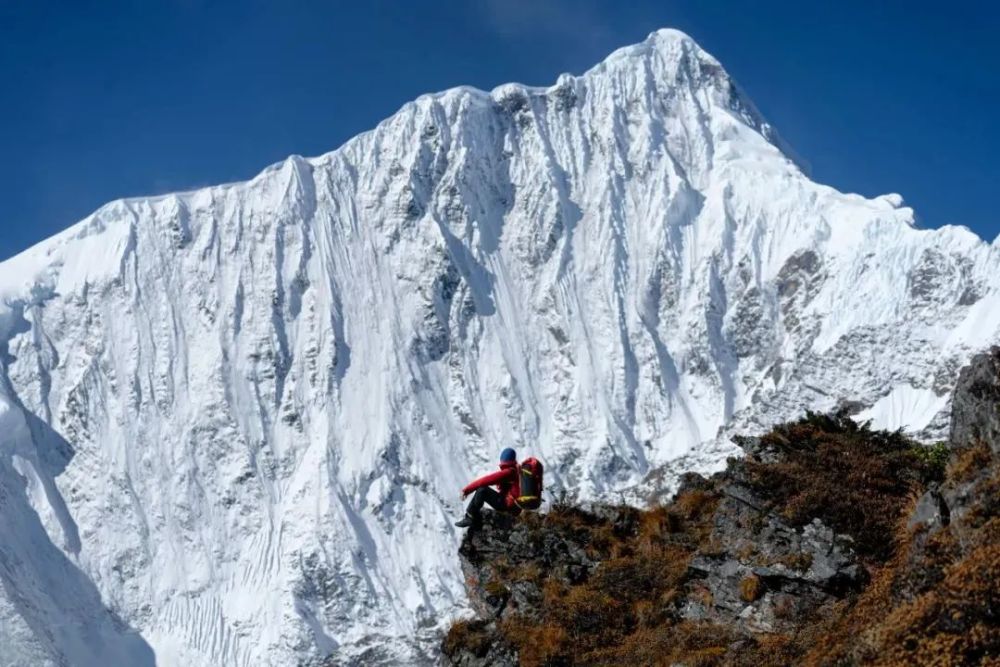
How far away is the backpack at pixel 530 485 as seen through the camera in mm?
25078

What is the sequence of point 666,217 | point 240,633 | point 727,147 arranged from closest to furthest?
point 240,633, point 666,217, point 727,147

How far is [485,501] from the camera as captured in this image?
25016 millimetres

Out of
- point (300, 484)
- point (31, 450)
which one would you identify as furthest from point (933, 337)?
point (31, 450)

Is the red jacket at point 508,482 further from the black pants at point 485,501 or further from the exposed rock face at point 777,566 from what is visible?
the exposed rock face at point 777,566

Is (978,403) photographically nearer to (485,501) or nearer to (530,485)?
(530,485)

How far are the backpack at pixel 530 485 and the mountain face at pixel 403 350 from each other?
115 m

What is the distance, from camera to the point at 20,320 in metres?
173

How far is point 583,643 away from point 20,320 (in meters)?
165

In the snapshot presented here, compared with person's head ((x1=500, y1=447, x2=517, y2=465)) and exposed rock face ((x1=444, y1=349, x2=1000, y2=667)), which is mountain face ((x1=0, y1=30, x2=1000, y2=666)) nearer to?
person's head ((x1=500, y1=447, x2=517, y2=465))

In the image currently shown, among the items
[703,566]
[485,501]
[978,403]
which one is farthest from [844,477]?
[485,501]

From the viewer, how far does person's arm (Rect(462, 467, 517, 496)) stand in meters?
24.4

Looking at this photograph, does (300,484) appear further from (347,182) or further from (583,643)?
(583,643)

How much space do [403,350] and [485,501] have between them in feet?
468

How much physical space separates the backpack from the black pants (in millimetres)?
379
